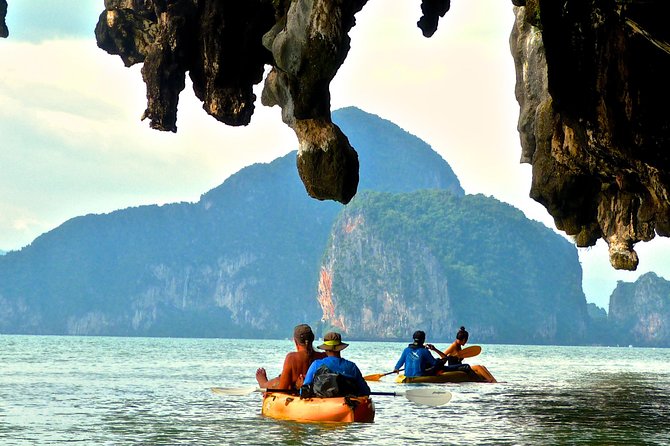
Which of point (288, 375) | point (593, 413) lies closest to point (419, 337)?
point (593, 413)

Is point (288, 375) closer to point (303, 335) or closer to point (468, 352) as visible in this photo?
point (303, 335)

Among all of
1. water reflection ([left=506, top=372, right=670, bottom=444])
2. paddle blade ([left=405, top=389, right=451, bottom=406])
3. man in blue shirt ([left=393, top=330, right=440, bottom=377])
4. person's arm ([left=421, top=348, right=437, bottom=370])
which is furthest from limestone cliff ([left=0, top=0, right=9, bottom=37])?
person's arm ([left=421, top=348, right=437, bottom=370])

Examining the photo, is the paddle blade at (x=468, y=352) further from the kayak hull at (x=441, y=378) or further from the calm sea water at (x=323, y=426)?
the kayak hull at (x=441, y=378)

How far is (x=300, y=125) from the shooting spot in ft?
51.2

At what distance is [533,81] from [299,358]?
9.33m

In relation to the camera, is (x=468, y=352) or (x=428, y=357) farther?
(x=468, y=352)

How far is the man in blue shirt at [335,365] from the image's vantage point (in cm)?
1474

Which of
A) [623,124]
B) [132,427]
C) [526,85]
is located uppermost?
[526,85]

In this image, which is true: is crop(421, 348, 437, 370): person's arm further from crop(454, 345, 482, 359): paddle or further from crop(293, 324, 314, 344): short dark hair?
crop(293, 324, 314, 344): short dark hair

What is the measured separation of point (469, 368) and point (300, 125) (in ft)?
44.5

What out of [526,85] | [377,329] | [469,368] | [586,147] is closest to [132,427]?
[586,147]

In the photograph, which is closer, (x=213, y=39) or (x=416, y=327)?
(x=213, y=39)

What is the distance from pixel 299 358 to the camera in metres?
15.8

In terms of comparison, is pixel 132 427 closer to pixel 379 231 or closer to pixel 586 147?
pixel 586 147
